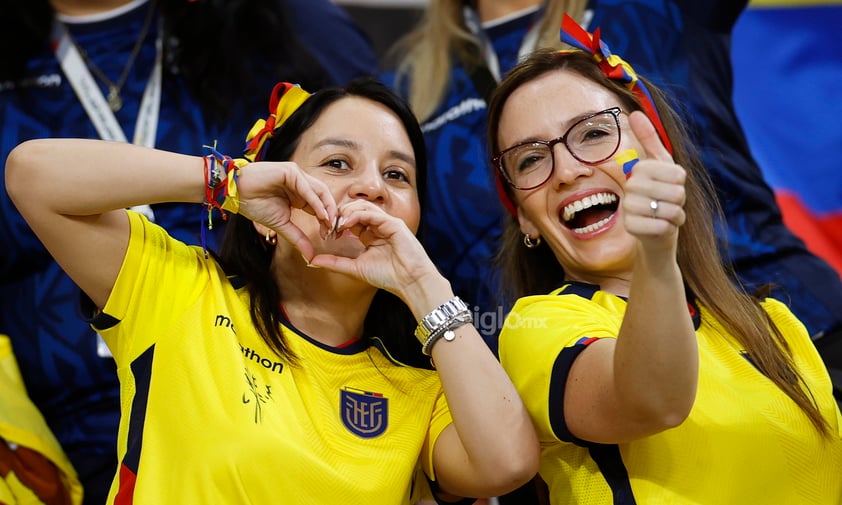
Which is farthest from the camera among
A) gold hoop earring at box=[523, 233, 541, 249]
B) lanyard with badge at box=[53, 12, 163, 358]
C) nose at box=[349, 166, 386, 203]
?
lanyard with badge at box=[53, 12, 163, 358]

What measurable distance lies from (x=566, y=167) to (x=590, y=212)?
0.11 metres

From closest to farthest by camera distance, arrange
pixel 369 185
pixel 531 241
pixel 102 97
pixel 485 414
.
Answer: pixel 485 414, pixel 369 185, pixel 531 241, pixel 102 97

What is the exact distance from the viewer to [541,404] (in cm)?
164

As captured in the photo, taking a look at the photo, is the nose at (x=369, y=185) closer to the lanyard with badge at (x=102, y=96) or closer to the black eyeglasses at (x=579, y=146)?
the black eyeglasses at (x=579, y=146)

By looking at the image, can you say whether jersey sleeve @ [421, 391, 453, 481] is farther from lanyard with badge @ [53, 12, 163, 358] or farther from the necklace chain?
the necklace chain

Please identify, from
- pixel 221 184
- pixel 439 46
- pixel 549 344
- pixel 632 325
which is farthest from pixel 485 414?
pixel 439 46

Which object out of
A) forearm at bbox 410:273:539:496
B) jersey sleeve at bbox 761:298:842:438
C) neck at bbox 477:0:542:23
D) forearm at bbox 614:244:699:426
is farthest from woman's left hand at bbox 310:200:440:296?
neck at bbox 477:0:542:23

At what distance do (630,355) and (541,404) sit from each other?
24cm

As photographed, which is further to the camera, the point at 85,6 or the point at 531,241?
the point at 85,6

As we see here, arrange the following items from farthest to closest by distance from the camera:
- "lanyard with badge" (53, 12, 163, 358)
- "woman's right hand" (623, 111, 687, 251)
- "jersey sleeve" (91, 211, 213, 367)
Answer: "lanyard with badge" (53, 12, 163, 358) < "jersey sleeve" (91, 211, 213, 367) < "woman's right hand" (623, 111, 687, 251)

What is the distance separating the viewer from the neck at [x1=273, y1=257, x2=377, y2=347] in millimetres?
1894

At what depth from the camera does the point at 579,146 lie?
1.83 m

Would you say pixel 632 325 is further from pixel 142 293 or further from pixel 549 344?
pixel 142 293

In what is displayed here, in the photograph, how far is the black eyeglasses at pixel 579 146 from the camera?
1.82 meters
